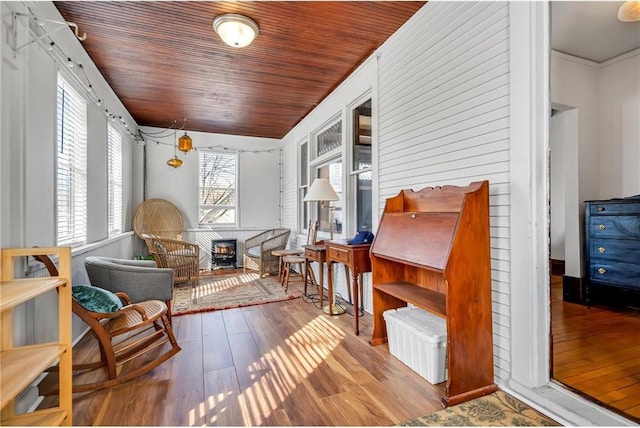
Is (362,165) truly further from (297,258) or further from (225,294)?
(225,294)

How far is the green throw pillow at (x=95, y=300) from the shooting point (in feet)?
6.64

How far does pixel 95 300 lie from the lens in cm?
208

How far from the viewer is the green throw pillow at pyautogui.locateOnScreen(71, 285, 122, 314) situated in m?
2.03

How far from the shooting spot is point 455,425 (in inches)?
61.7

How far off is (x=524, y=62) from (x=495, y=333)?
1.67 metres

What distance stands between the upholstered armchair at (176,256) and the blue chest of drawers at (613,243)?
4778mm

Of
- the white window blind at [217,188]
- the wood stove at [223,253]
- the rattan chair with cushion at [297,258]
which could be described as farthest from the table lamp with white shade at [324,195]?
the white window blind at [217,188]

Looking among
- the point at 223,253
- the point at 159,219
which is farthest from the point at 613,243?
the point at 159,219

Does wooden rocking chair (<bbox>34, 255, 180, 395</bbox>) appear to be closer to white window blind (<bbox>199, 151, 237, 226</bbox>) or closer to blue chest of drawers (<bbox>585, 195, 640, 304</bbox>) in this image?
white window blind (<bbox>199, 151, 237, 226</bbox>)

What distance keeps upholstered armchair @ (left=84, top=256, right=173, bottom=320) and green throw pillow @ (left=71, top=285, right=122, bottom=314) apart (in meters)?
0.41

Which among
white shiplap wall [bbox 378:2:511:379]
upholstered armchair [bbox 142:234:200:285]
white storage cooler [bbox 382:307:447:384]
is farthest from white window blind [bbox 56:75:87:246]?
white shiplap wall [bbox 378:2:511:379]

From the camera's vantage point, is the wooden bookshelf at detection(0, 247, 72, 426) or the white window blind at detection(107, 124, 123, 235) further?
the white window blind at detection(107, 124, 123, 235)

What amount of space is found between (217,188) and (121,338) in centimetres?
390

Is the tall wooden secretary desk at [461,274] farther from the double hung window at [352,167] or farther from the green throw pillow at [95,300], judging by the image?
the green throw pillow at [95,300]
